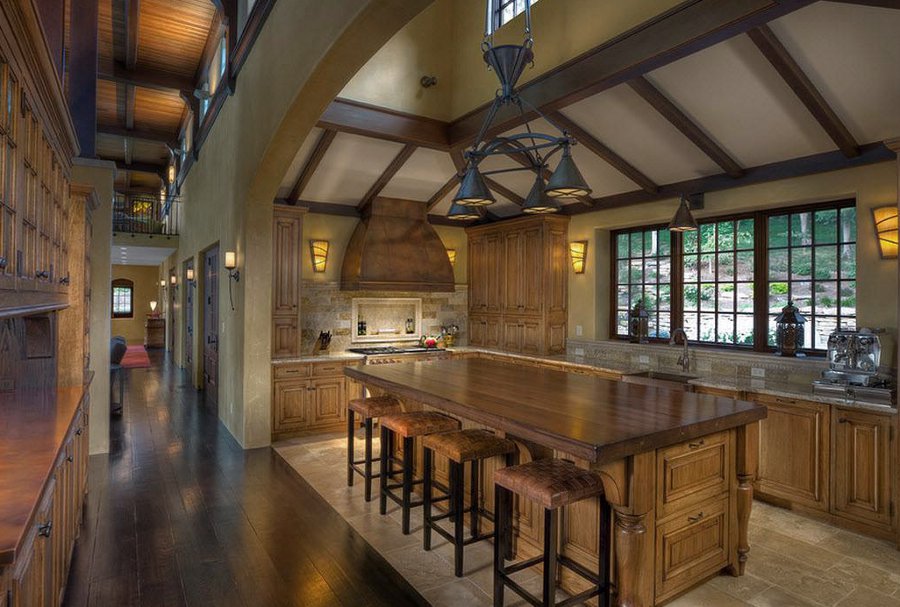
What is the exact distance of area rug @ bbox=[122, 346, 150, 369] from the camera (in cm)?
1126

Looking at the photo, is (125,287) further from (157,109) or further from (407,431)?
(407,431)

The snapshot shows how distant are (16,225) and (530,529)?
287 cm

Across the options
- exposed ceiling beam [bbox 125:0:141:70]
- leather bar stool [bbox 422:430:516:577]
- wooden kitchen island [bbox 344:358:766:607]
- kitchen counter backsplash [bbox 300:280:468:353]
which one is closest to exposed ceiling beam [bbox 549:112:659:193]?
wooden kitchen island [bbox 344:358:766:607]

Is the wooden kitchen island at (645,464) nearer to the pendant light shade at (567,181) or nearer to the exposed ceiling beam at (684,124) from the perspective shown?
the pendant light shade at (567,181)

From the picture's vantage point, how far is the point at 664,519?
256 centimetres

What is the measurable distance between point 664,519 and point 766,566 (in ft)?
3.57

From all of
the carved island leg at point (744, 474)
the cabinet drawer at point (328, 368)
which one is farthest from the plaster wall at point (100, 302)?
the carved island leg at point (744, 474)

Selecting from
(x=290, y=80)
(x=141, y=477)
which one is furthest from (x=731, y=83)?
(x=141, y=477)

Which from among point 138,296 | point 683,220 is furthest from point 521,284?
point 138,296

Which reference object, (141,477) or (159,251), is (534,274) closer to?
(141,477)

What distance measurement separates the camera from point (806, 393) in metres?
3.87

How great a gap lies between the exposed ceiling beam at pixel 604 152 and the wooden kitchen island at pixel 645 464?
2.68 metres

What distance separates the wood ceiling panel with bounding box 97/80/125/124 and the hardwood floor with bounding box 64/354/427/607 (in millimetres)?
6663

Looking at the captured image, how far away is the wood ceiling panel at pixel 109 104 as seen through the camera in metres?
8.92
